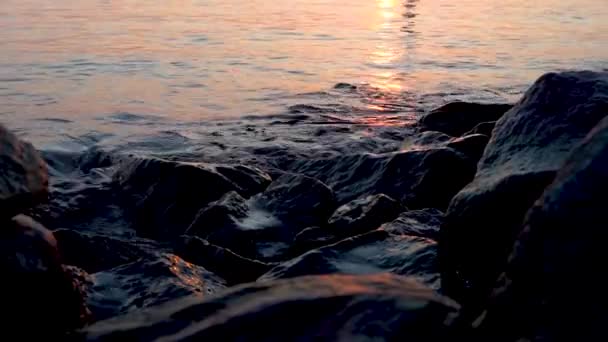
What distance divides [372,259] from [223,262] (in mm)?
877

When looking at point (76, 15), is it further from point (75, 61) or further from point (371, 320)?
point (371, 320)

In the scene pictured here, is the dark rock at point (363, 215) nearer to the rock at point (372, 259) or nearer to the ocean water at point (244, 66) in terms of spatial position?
the rock at point (372, 259)

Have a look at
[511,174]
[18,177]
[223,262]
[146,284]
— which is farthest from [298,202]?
[18,177]

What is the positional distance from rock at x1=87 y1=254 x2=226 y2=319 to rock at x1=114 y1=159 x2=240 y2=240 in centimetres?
109

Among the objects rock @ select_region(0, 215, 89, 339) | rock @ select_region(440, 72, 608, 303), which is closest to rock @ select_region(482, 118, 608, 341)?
rock @ select_region(440, 72, 608, 303)

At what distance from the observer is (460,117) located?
7.88 meters

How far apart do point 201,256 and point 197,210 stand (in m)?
0.97

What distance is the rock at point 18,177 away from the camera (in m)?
2.83

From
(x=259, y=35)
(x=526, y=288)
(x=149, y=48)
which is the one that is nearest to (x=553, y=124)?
(x=526, y=288)

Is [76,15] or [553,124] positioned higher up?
[553,124]

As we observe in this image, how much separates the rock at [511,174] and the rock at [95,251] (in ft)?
6.19

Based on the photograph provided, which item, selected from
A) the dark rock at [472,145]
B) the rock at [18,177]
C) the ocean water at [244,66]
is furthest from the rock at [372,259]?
the ocean water at [244,66]

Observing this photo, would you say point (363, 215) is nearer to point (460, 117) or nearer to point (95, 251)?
point (95, 251)

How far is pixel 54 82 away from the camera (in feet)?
37.6
